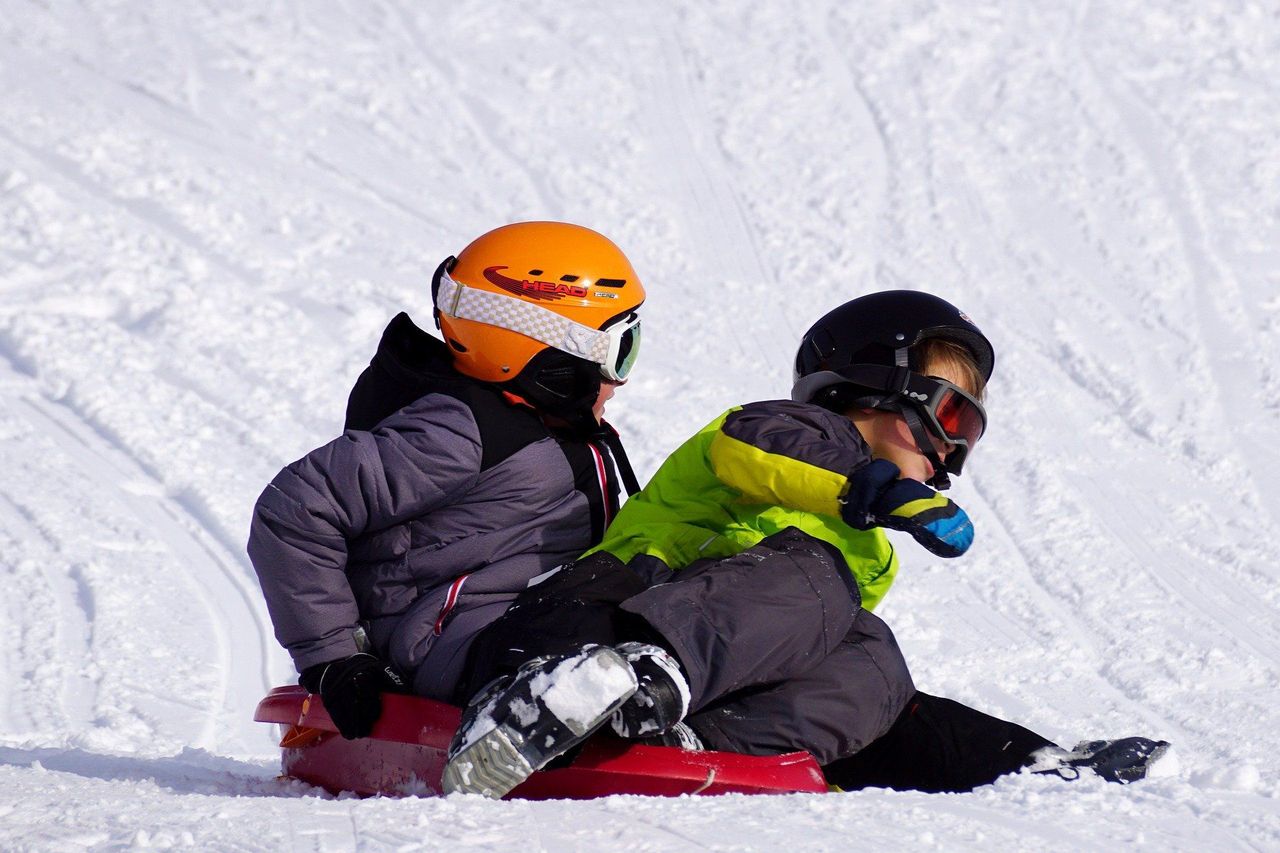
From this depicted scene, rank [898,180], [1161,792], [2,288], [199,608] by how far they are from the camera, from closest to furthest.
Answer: [1161,792], [199,608], [2,288], [898,180]

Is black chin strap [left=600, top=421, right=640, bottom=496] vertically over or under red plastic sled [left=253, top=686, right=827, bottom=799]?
over

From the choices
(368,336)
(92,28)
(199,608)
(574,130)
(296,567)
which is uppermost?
(92,28)

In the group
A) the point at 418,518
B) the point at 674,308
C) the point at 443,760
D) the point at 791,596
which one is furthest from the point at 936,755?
the point at 674,308

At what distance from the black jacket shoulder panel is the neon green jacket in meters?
A: 0.32

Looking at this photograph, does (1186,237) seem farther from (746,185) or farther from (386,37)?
(386,37)

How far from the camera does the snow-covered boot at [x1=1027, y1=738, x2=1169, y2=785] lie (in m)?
3.12

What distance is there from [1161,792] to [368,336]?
181 inches

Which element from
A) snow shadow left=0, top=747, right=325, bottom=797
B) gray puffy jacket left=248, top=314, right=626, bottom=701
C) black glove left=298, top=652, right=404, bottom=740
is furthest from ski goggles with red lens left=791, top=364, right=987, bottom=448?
snow shadow left=0, top=747, right=325, bottom=797

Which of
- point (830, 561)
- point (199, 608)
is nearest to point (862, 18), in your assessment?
point (199, 608)

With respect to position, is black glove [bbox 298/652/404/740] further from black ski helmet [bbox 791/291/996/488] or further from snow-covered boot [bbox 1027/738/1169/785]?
snow-covered boot [bbox 1027/738/1169/785]

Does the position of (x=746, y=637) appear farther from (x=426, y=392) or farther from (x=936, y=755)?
(x=426, y=392)

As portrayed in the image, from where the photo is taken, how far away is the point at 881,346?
3.34 meters

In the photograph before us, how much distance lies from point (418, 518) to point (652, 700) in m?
0.72

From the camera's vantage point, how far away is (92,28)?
30.6 feet
